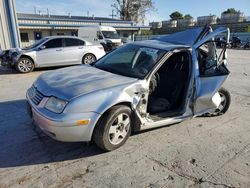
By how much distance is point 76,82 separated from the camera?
346 centimetres

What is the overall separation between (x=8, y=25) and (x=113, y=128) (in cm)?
1326

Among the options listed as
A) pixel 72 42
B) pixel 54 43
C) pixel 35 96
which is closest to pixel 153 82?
pixel 35 96

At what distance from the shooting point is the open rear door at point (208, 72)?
4.18 m

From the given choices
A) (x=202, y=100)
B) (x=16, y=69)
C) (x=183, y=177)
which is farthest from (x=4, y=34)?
(x=183, y=177)

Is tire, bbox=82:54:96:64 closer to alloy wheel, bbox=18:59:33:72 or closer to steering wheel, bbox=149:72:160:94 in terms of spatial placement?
alloy wheel, bbox=18:59:33:72

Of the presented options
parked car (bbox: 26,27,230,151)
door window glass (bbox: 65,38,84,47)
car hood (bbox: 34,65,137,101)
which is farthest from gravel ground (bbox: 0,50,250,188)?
door window glass (bbox: 65,38,84,47)

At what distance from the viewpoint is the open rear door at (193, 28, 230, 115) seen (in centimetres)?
418

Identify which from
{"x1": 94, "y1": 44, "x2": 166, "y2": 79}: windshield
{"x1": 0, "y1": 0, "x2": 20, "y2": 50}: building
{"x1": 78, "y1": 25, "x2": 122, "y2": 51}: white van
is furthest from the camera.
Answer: {"x1": 78, "y1": 25, "x2": 122, "y2": 51}: white van

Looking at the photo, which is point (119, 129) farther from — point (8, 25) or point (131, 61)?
point (8, 25)

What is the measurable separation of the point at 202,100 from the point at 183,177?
173 centimetres

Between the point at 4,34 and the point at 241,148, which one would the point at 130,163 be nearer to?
the point at 241,148

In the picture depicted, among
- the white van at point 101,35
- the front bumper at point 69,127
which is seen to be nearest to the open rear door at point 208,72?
the front bumper at point 69,127

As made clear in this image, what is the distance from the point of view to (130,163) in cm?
321

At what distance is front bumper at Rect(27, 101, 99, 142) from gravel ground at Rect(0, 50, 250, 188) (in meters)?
0.37
